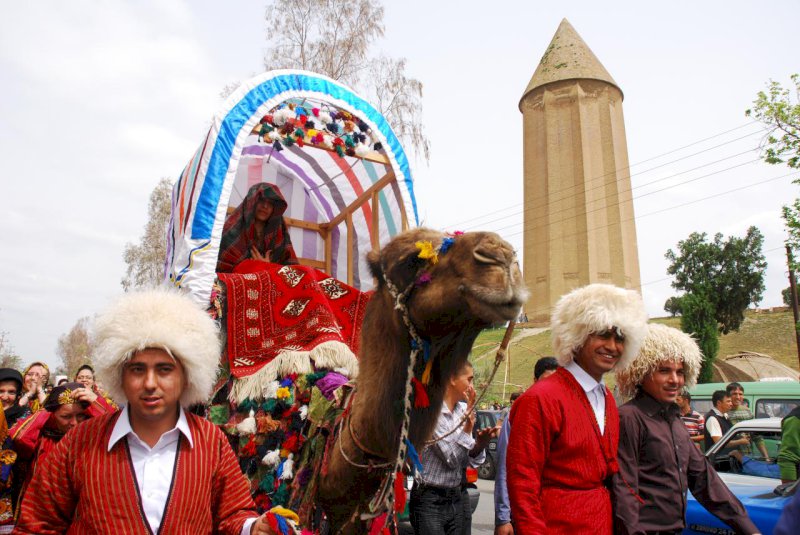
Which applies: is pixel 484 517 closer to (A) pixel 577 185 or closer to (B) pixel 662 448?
(B) pixel 662 448

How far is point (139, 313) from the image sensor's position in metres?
2.37

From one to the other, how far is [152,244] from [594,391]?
27024mm

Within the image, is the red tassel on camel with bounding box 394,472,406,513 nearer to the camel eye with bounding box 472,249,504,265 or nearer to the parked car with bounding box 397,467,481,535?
the parked car with bounding box 397,467,481,535

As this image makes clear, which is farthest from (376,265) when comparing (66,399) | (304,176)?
(304,176)

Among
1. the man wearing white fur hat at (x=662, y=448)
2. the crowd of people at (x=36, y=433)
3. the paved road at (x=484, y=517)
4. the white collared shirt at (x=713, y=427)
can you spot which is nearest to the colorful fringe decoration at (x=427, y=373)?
the man wearing white fur hat at (x=662, y=448)

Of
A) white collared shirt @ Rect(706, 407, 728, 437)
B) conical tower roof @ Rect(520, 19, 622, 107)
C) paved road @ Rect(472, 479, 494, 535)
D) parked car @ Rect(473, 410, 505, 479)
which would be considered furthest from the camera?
conical tower roof @ Rect(520, 19, 622, 107)

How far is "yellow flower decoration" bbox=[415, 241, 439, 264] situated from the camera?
286 centimetres

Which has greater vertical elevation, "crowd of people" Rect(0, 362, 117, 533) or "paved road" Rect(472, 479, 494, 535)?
"crowd of people" Rect(0, 362, 117, 533)

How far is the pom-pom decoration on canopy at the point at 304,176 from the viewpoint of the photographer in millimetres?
4586

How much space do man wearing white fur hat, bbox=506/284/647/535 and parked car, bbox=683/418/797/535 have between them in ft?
6.62

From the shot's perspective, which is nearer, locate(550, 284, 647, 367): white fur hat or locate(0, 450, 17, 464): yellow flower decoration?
locate(550, 284, 647, 367): white fur hat

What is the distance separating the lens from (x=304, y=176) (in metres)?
6.88

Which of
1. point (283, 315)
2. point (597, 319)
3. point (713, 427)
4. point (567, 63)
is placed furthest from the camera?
point (567, 63)

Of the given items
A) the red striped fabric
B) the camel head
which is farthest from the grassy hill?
the red striped fabric
